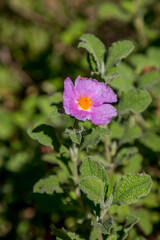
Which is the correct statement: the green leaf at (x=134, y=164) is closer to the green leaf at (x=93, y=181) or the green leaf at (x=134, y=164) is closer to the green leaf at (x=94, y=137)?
the green leaf at (x=94, y=137)

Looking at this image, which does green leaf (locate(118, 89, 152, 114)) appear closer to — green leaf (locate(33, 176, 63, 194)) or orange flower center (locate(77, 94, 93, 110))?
orange flower center (locate(77, 94, 93, 110))

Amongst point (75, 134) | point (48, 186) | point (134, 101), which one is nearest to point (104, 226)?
point (75, 134)

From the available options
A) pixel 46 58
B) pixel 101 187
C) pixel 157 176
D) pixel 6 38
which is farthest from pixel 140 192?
pixel 6 38

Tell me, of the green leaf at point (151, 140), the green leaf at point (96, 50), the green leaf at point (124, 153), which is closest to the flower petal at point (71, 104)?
the green leaf at point (96, 50)

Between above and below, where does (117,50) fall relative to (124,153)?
above

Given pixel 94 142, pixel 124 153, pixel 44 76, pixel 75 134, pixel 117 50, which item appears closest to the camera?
pixel 75 134

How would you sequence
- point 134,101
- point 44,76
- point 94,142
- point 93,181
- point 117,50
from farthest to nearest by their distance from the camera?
point 44,76
point 134,101
point 117,50
point 94,142
point 93,181

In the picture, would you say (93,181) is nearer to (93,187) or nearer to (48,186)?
(93,187)

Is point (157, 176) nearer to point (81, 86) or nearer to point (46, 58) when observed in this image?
point (81, 86)
